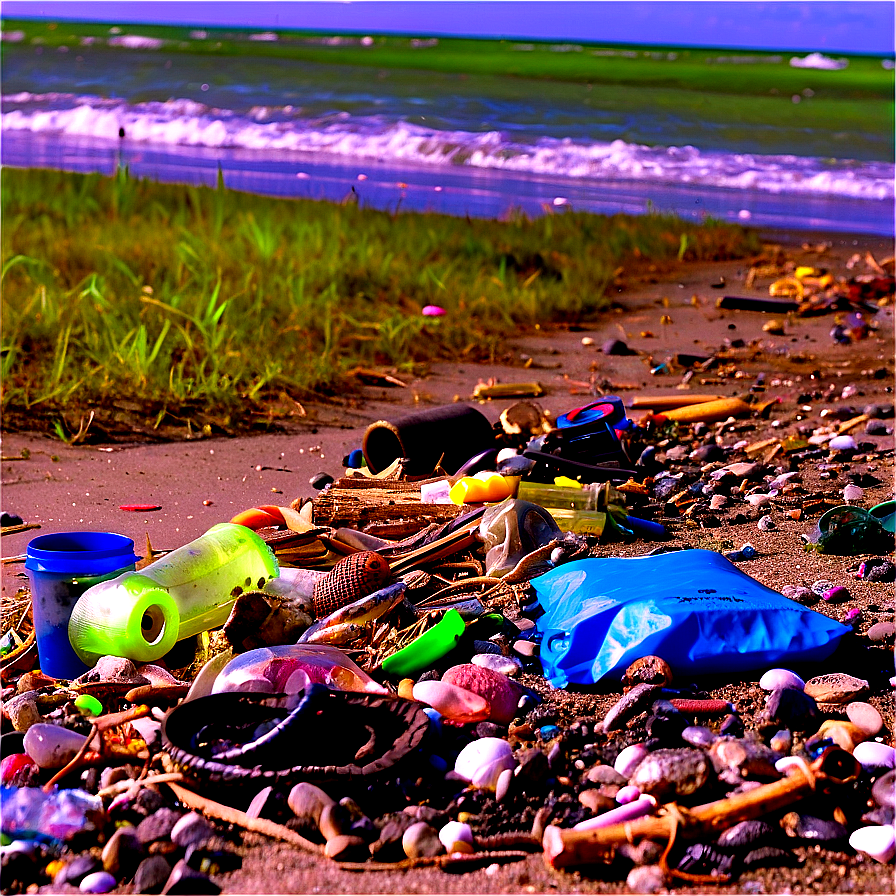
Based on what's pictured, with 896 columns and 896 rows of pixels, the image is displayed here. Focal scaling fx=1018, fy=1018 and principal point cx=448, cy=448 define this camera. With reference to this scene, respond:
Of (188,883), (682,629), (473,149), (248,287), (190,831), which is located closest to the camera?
(188,883)

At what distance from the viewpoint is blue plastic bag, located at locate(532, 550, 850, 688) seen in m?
2.33

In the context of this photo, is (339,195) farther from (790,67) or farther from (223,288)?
(790,67)

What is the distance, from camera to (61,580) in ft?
8.04

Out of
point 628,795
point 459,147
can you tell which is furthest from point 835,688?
point 459,147

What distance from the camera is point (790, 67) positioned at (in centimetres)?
2480

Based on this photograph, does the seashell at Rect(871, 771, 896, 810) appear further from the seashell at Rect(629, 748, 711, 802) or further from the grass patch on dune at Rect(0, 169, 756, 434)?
the grass patch on dune at Rect(0, 169, 756, 434)

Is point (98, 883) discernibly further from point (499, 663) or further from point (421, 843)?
point (499, 663)

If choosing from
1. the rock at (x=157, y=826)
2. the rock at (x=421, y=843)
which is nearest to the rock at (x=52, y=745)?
the rock at (x=157, y=826)

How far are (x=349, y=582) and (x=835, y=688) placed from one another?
1.22 meters

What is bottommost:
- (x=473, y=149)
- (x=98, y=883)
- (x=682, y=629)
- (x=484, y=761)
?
(x=98, y=883)

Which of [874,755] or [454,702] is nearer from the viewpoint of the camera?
→ [874,755]

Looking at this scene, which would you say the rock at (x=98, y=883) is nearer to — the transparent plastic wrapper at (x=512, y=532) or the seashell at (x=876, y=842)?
the seashell at (x=876, y=842)

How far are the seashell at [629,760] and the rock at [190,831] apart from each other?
2.52 ft

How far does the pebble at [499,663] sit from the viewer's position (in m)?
2.40
